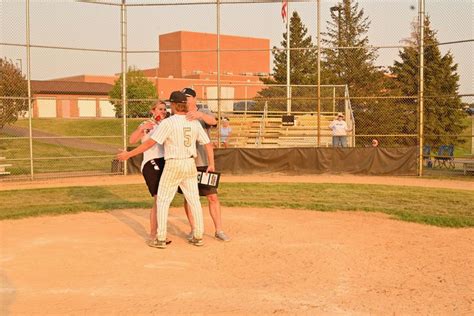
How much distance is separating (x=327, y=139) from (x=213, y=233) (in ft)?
55.1

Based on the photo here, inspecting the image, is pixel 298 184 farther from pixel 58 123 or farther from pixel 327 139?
pixel 58 123

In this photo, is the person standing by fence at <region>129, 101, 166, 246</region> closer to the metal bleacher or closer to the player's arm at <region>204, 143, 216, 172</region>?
the player's arm at <region>204, 143, 216, 172</region>

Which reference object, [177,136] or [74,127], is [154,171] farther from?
[74,127]

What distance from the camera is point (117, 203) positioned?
10.9 m

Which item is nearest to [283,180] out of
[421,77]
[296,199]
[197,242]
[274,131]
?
[296,199]

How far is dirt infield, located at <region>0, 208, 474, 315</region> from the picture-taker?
4.72 m

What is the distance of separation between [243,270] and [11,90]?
15.5m

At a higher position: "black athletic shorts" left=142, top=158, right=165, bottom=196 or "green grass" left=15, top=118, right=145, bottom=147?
"green grass" left=15, top=118, right=145, bottom=147

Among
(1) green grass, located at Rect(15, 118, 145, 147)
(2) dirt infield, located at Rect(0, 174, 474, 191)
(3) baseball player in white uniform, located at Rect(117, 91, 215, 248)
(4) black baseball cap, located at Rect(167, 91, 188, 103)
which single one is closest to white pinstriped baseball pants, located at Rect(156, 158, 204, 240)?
(3) baseball player in white uniform, located at Rect(117, 91, 215, 248)

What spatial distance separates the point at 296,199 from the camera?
11680mm

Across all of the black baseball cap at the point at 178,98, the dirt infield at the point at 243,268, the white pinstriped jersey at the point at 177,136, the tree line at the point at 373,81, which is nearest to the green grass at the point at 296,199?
the dirt infield at the point at 243,268

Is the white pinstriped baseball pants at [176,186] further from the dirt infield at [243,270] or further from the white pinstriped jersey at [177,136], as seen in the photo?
the dirt infield at [243,270]

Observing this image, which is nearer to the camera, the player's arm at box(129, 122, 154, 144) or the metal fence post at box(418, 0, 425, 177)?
the player's arm at box(129, 122, 154, 144)

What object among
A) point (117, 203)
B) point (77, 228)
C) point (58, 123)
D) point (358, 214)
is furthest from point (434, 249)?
point (58, 123)
